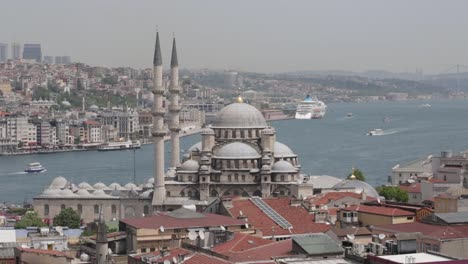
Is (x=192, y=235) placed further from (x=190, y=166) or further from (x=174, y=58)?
(x=174, y=58)

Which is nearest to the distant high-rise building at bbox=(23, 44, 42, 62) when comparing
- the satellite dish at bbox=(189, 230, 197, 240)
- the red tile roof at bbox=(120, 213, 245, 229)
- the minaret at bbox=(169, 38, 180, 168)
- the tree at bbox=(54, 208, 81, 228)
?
the minaret at bbox=(169, 38, 180, 168)

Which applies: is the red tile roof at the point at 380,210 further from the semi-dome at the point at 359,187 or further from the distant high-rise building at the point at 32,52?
the distant high-rise building at the point at 32,52

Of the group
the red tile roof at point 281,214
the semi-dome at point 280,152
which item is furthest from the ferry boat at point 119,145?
the red tile roof at point 281,214

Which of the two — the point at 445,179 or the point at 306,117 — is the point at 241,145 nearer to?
the point at 445,179

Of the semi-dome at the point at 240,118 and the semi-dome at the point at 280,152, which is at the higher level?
the semi-dome at the point at 240,118

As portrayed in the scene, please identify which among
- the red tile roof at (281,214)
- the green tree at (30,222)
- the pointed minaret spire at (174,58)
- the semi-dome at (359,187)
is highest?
the pointed minaret spire at (174,58)

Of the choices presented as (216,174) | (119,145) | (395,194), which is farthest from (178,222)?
(119,145)
